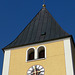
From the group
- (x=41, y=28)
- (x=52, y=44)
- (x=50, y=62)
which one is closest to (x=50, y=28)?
(x=41, y=28)

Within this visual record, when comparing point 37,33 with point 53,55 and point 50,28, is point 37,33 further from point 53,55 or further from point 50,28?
point 53,55

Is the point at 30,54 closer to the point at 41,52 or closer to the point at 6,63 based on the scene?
the point at 41,52

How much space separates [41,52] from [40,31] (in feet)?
7.61

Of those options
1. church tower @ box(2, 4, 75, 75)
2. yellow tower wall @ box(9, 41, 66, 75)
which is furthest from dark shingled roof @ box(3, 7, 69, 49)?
yellow tower wall @ box(9, 41, 66, 75)

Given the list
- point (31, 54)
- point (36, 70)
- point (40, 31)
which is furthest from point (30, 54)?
point (40, 31)

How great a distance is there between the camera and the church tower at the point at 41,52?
21.0 meters

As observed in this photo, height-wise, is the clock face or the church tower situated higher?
the church tower

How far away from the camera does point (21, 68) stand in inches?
858

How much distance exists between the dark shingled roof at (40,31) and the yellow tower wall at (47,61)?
0.69m

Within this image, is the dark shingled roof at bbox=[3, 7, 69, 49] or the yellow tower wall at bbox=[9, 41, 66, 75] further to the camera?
the dark shingled roof at bbox=[3, 7, 69, 49]

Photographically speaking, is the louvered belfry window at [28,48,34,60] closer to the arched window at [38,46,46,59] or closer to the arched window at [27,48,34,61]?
the arched window at [27,48,34,61]

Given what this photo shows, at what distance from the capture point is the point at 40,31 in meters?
24.4

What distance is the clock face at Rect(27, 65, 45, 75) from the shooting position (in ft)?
68.6

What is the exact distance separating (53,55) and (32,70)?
1.87 m
